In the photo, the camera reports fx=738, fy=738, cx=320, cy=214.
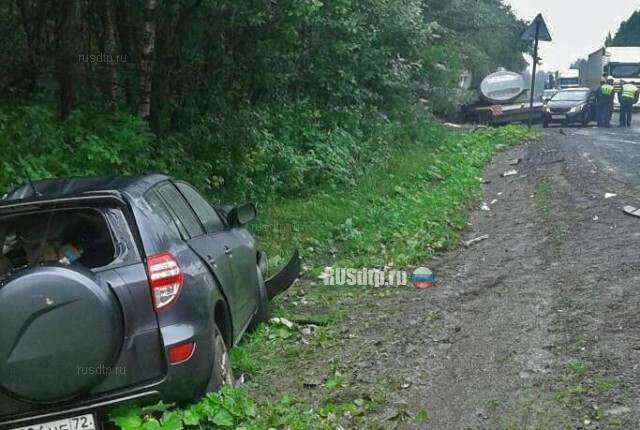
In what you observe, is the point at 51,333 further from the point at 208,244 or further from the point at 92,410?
the point at 208,244

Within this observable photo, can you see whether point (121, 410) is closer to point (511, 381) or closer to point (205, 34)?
point (511, 381)

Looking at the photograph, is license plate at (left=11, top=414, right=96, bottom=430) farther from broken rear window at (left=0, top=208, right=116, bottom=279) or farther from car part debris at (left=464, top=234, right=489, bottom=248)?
car part debris at (left=464, top=234, right=489, bottom=248)

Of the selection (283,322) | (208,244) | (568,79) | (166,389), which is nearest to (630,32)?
(568,79)

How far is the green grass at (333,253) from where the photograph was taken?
4.46 m

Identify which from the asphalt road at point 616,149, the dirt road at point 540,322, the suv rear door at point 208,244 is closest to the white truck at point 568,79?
the asphalt road at point 616,149

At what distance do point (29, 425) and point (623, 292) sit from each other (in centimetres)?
489

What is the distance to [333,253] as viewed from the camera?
9734 mm

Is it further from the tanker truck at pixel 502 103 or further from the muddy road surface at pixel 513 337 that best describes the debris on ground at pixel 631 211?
the tanker truck at pixel 502 103

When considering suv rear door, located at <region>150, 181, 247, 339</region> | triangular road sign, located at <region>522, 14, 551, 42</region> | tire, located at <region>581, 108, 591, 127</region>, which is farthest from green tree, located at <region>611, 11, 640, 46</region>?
suv rear door, located at <region>150, 181, 247, 339</region>

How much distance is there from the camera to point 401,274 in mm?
8273

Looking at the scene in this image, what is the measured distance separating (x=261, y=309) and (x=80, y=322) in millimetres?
3051

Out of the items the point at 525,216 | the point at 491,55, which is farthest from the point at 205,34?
the point at 491,55

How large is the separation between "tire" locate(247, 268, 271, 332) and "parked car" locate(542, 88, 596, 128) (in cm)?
2588

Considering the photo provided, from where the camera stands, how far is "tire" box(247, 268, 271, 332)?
258 inches
